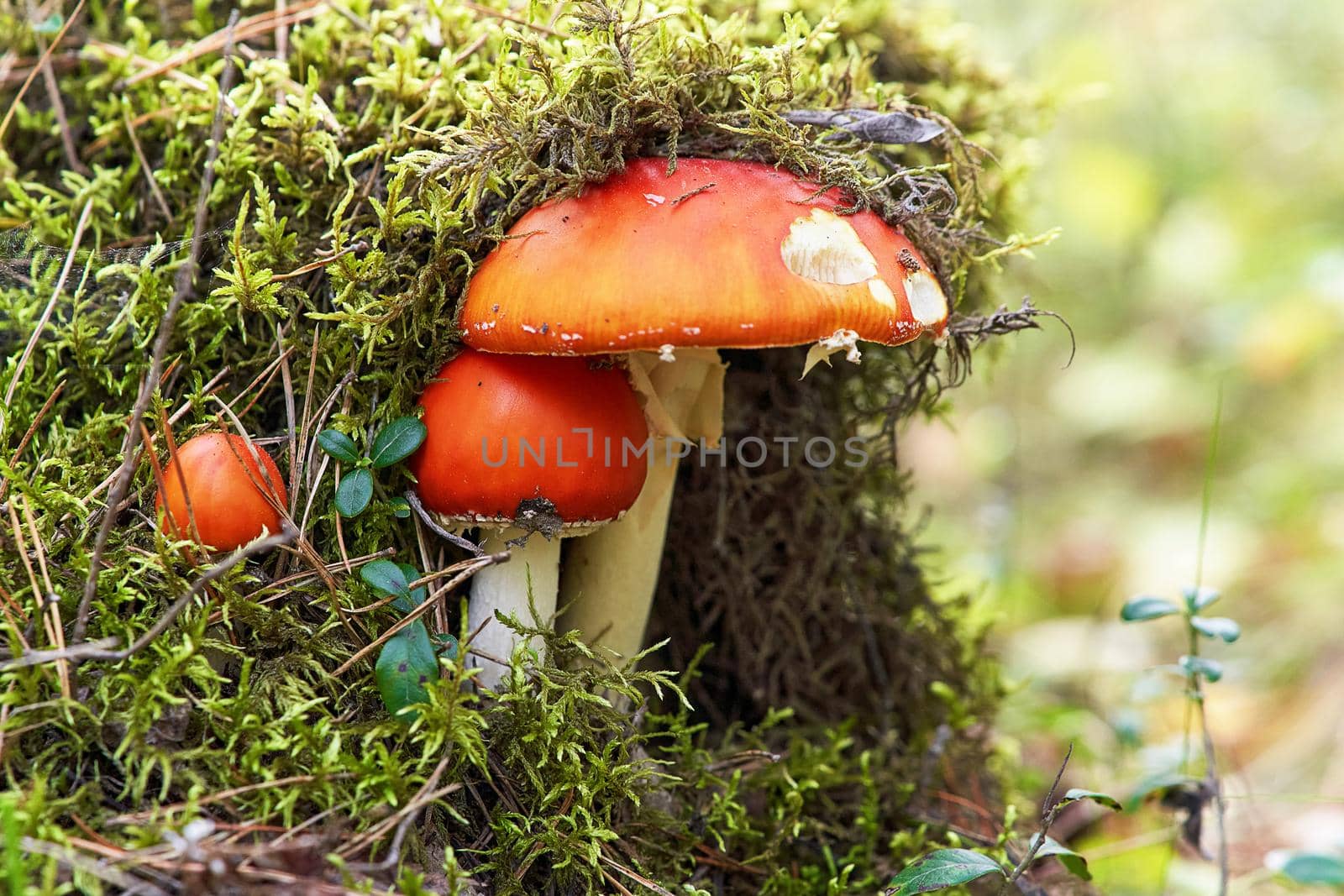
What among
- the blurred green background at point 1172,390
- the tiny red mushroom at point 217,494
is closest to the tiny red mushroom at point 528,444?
the tiny red mushroom at point 217,494

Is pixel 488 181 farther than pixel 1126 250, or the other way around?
pixel 1126 250

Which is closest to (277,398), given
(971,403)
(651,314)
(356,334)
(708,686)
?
(356,334)

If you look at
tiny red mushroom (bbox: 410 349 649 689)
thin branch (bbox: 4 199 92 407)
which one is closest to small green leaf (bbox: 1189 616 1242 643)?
tiny red mushroom (bbox: 410 349 649 689)

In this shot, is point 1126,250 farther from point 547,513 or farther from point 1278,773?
point 547,513

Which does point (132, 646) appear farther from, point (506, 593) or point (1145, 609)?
point (1145, 609)

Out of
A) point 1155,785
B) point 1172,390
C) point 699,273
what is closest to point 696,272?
point 699,273

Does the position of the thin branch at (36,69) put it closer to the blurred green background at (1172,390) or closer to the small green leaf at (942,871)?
the small green leaf at (942,871)
